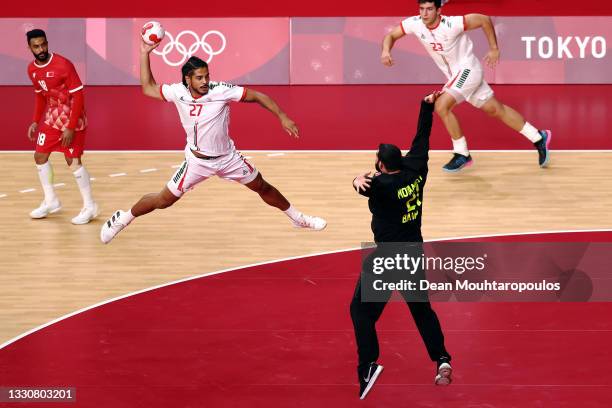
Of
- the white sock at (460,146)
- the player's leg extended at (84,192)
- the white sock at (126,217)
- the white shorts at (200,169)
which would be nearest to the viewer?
the white shorts at (200,169)

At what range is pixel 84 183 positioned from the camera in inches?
486

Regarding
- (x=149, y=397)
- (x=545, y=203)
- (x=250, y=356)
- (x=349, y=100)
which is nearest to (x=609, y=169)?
(x=545, y=203)

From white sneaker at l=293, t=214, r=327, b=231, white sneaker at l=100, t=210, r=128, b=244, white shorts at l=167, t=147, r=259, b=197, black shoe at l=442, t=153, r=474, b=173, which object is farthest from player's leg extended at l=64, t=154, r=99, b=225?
black shoe at l=442, t=153, r=474, b=173

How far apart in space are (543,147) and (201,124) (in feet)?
17.3

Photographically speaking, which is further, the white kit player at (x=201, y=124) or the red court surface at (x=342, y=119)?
the red court surface at (x=342, y=119)

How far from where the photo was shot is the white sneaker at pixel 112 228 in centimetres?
1148

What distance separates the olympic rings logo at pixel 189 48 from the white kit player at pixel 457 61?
6460mm

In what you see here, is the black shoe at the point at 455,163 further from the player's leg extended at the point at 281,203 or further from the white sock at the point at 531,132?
the player's leg extended at the point at 281,203

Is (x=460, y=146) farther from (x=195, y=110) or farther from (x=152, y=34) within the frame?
(x=152, y=34)

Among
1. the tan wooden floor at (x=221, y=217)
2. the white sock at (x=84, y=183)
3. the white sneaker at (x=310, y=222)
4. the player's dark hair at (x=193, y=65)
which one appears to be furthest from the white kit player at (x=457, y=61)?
the white sock at (x=84, y=183)

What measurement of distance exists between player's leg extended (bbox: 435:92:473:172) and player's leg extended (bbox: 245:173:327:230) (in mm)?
2624

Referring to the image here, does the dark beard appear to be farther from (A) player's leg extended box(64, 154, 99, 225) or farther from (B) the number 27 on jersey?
(B) the number 27 on jersey

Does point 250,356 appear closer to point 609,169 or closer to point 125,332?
point 125,332

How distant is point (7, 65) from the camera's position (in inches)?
794
